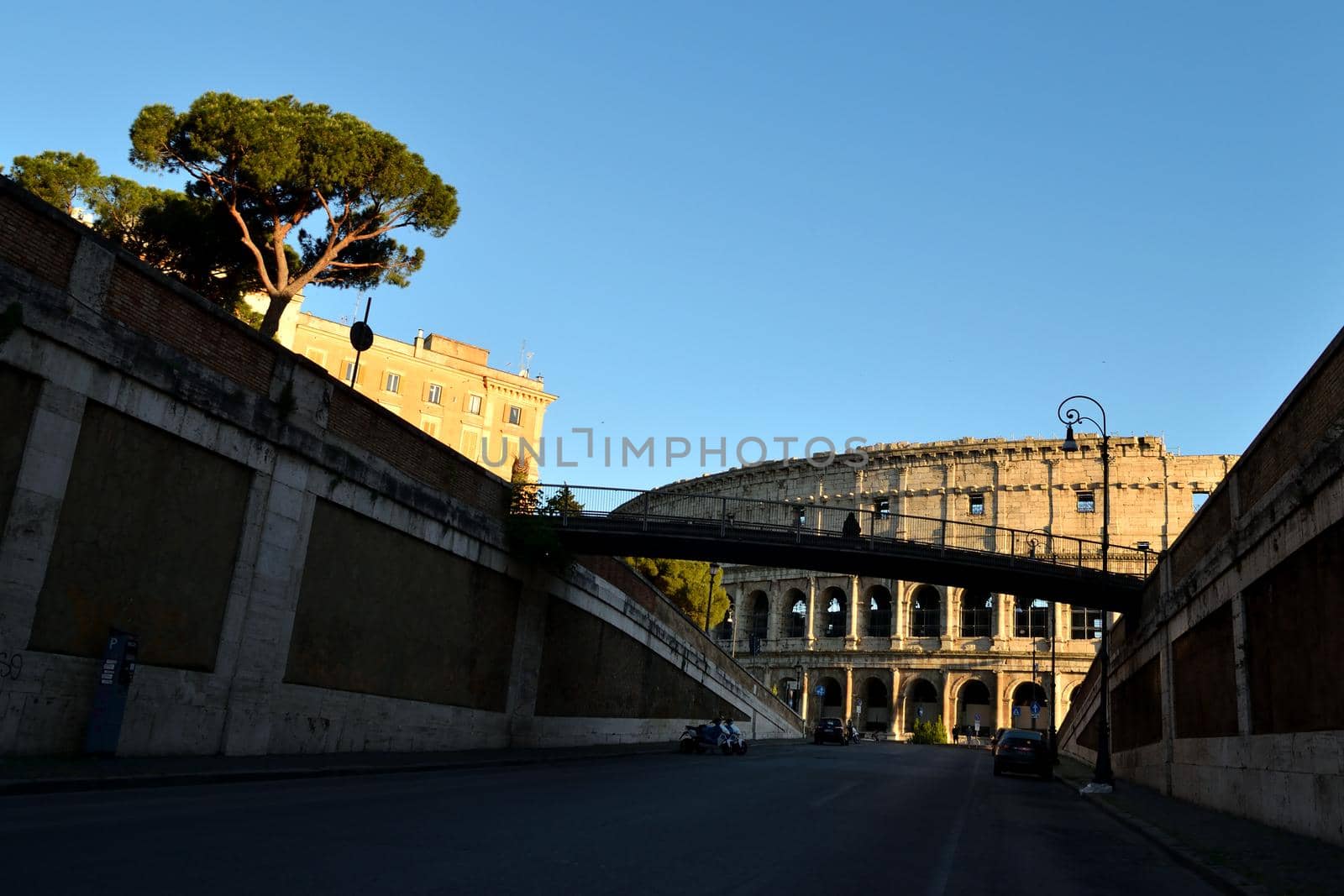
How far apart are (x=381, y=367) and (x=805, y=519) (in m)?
33.0

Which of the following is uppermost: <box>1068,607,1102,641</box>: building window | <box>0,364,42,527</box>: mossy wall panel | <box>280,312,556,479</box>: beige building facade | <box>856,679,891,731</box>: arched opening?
<box>280,312,556,479</box>: beige building facade

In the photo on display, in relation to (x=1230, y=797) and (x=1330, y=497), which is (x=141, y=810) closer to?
(x=1330, y=497)

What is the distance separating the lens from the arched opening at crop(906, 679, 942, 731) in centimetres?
7000

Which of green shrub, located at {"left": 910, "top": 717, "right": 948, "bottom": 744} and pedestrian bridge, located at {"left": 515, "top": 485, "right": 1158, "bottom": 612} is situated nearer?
pedestrian bridge, located at {"left": 515, "top": 485, "right": 1158, "bottom": 612}

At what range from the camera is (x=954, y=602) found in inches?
2702

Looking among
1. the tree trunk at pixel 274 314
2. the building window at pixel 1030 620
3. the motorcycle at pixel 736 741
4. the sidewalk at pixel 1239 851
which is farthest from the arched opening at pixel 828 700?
the sidewalk at pixel 1239 851

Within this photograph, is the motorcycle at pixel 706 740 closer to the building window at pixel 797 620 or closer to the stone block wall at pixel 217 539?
the stone block wall at pixel 217 539

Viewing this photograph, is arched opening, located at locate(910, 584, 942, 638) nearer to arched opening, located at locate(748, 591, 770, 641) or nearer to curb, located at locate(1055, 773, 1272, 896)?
arched opening, located at locate(748, 591, 770, 641)

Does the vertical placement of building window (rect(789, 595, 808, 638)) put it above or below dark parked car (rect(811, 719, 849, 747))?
above

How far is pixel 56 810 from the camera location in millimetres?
9031

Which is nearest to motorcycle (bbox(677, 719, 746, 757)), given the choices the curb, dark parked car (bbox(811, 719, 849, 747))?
the curb

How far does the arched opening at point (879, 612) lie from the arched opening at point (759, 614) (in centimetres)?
928

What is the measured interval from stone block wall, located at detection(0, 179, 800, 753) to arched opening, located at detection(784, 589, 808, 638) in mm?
52381

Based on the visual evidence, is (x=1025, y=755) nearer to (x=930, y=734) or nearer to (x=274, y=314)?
(x=274, y=314)
